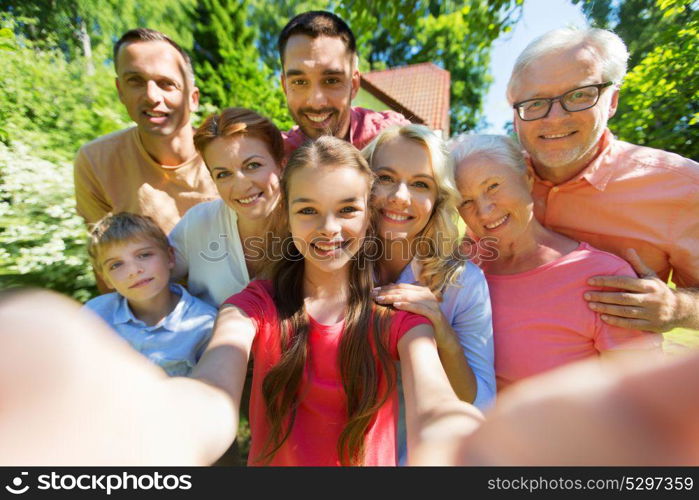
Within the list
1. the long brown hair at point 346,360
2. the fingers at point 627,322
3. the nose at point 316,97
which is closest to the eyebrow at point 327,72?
the nose at point 316,97

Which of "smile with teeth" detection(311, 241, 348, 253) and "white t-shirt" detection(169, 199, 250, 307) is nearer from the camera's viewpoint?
"smile with teeth" detection(311, 241, 348, 253)

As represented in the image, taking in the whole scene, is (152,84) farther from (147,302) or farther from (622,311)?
(622,311)

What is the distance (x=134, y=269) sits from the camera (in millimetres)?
2176

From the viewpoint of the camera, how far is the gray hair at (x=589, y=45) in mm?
2135

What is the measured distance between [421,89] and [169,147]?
24364mm

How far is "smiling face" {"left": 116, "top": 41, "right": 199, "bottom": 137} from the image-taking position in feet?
9.75

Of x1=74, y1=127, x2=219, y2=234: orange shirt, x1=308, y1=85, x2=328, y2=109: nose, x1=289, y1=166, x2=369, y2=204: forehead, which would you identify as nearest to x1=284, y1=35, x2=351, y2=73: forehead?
x1=308, y1=85, x2=328, y2=109: nose

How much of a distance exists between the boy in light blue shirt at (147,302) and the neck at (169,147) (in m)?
0.97

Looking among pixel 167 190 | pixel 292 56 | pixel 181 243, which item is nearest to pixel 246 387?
pixel 181 243

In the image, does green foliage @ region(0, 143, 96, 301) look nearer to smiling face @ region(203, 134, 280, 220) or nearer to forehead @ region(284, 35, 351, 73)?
smiling face @ region(203, 134, 280, 220)

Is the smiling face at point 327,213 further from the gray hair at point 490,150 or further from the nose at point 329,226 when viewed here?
the gray hair at point 490,150

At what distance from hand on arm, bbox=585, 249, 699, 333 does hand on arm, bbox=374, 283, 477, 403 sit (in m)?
0.72
